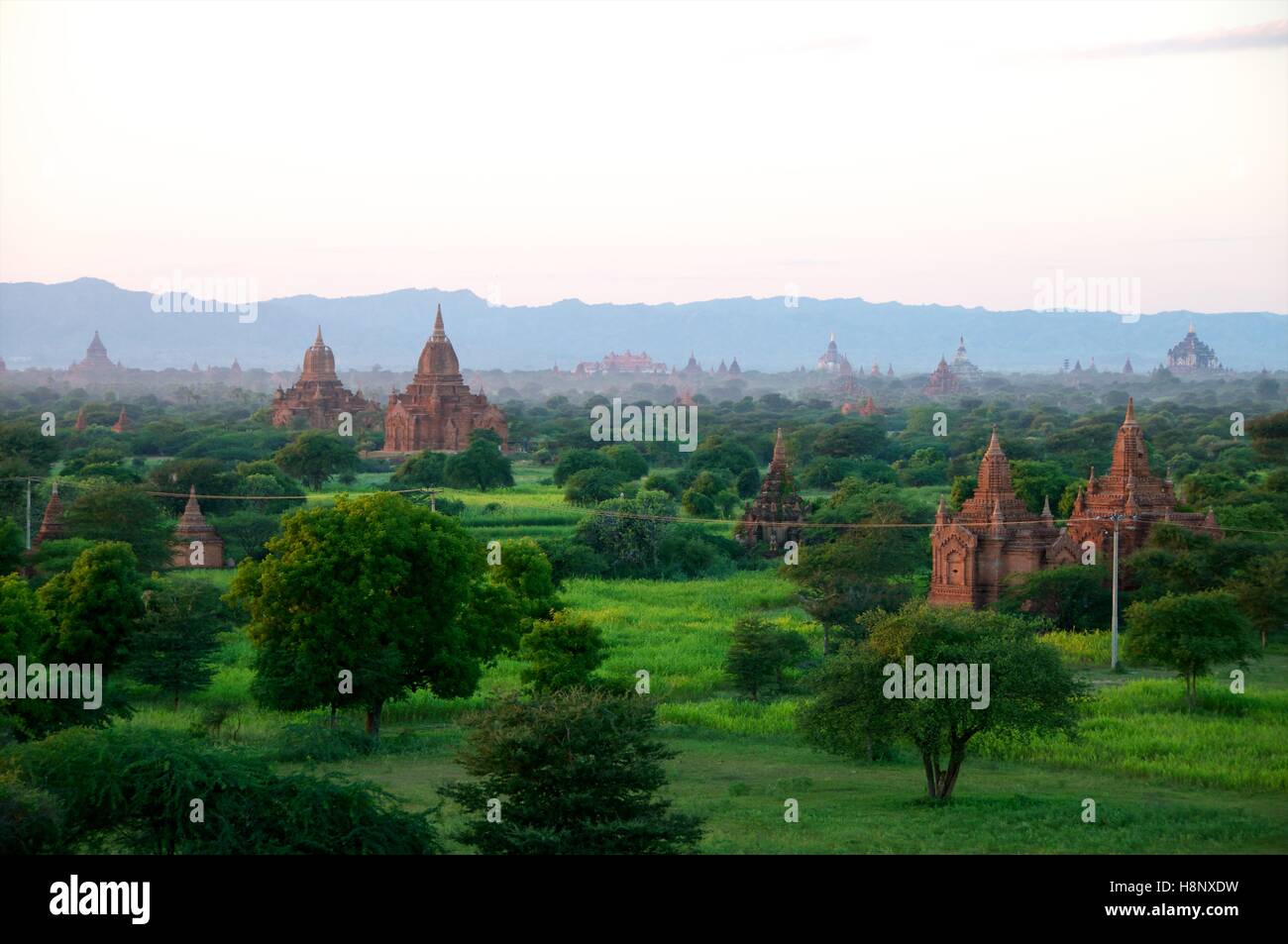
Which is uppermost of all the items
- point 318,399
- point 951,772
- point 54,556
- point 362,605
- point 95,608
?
point 318,399

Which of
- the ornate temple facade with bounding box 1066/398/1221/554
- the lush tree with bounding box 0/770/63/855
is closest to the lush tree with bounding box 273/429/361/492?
the ornate temple facade with bounding box 1066/398/1221/554

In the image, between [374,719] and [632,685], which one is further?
[632,685]

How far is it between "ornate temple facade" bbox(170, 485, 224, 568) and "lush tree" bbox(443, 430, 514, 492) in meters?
23.4

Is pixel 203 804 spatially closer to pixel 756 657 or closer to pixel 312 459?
pixel 756 657

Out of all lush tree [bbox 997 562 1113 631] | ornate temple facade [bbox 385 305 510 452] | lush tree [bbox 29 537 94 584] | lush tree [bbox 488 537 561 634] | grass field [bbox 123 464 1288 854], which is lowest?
grass field [bbox 123 464 1288 854]

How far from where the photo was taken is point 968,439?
97250 mm

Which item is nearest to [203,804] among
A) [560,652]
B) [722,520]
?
[560,652]

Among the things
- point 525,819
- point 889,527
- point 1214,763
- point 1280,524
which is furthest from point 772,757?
point 1280,524

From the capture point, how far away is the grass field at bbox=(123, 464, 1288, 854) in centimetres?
2162

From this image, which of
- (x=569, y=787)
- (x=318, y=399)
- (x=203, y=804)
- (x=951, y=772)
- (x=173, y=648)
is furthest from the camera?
(x=318, y=399)

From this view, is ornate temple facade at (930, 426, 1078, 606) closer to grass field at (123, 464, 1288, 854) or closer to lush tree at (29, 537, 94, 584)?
grass field at (123, 464, 1288, 854)

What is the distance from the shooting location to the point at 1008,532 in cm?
4112

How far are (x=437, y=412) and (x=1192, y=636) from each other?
65793 mm
